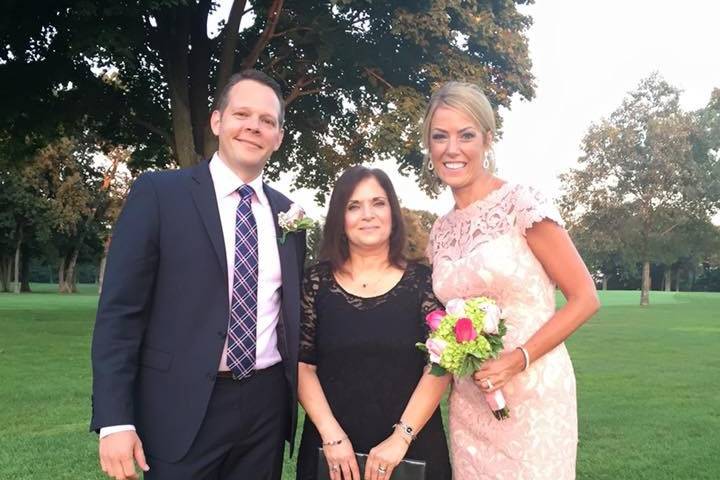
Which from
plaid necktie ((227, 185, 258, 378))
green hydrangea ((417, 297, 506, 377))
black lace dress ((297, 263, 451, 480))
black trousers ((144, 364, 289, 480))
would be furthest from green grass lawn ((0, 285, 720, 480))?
green hydrangea ((417, 297, 506, 377))

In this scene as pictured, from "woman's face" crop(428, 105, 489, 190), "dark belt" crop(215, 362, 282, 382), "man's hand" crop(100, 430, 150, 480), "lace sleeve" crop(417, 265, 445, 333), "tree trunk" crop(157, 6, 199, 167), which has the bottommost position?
"man's hand" crop(100, 430, 150, 480)

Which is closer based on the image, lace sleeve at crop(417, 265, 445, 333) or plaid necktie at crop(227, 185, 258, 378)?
plaid necktie at crop(227, 185, 258, 378)

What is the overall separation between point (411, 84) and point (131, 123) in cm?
887

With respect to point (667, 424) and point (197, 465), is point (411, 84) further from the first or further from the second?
point (197, 465)

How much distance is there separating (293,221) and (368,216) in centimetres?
43

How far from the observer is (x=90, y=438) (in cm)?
804

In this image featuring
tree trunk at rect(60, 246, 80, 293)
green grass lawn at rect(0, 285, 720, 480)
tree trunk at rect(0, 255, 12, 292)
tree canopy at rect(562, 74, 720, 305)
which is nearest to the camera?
green grass lawn at rect(0, 285, 720, 480)

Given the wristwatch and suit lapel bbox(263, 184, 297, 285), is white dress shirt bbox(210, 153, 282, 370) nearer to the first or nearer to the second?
suit lapel bbox(263, 184, 297, 285)

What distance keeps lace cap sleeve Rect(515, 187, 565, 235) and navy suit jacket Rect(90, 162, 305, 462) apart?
1.53m

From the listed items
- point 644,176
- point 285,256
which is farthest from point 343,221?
point 644,176

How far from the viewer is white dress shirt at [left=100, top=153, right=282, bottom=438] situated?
11.4 ft

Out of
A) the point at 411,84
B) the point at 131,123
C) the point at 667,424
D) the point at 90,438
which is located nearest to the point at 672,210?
the point at 411,84

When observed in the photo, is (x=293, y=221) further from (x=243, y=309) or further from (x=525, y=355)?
(x=525, y=355)

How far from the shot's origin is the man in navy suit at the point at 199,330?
3.16 meters
